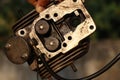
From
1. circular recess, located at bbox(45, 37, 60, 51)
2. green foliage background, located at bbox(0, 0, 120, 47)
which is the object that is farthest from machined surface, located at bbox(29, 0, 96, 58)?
green foliage background, located at bbox(0, 0, 120, 47)

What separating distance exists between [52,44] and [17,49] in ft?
0.48

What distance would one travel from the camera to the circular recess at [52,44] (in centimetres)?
172

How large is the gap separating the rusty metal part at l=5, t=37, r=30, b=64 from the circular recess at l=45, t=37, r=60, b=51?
8 centimetres

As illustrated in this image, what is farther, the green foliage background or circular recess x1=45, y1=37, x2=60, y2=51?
the green foliage background

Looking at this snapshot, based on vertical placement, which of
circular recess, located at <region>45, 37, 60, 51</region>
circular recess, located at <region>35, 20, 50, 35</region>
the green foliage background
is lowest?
the green foliage background

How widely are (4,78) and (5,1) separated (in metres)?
2.94

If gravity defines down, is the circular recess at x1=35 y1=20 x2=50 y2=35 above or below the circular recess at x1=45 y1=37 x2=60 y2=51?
above

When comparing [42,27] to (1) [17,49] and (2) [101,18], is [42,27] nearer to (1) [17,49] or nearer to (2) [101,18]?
(1) [17,49]

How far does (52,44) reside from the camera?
1714mm

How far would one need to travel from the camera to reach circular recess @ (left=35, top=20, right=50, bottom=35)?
1731 mm

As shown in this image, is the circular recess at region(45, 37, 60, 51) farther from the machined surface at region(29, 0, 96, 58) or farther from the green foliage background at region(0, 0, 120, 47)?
the green foliage background at region(0, 0, 120, 47)

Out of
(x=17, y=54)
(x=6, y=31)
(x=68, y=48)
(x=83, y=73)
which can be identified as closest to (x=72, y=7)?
(x=68, y=48)

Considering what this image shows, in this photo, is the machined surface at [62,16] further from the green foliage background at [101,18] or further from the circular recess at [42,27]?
the green foliage background at [101,18]

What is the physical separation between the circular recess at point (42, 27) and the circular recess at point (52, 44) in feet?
0.11
